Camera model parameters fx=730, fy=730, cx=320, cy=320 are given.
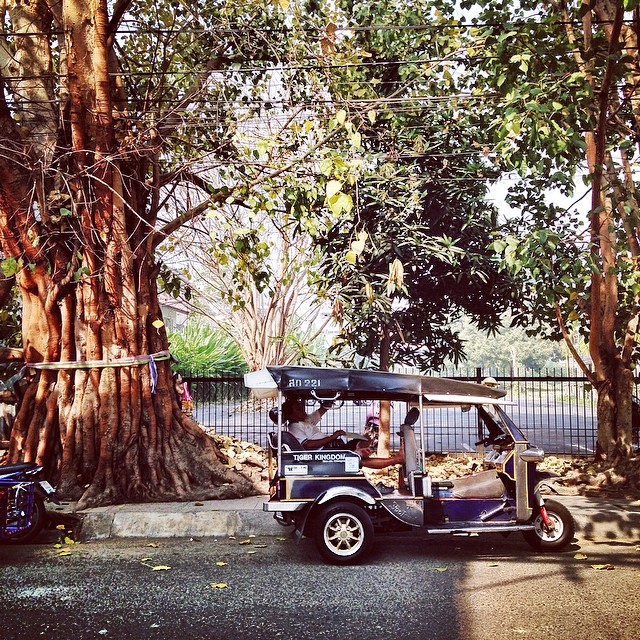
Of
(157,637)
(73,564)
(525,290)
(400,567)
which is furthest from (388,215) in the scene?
(157,637)

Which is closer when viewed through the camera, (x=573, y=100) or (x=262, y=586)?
(x=262, y=586)

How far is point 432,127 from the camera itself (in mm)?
12586

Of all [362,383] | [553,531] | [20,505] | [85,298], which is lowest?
[553,531]

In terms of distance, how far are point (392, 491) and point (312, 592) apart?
1761mm

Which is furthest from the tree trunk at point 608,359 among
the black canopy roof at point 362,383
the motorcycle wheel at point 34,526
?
the motorcycle wheel at point 34,526

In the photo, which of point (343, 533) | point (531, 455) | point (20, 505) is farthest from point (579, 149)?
point (20, 505)

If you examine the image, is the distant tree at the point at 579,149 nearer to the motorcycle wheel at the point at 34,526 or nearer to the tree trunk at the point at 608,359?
the tree trunk at the point at 608,359

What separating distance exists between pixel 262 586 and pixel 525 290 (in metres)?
8.49

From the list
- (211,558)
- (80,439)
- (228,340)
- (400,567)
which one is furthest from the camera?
(228,340)

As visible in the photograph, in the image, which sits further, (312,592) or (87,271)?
(87,271)

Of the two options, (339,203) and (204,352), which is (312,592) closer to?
(339,203)

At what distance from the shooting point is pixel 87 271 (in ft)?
29.1

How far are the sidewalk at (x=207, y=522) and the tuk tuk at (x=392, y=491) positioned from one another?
1.00 meters

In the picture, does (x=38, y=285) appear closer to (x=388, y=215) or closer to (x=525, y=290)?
(x=388, y=215)
